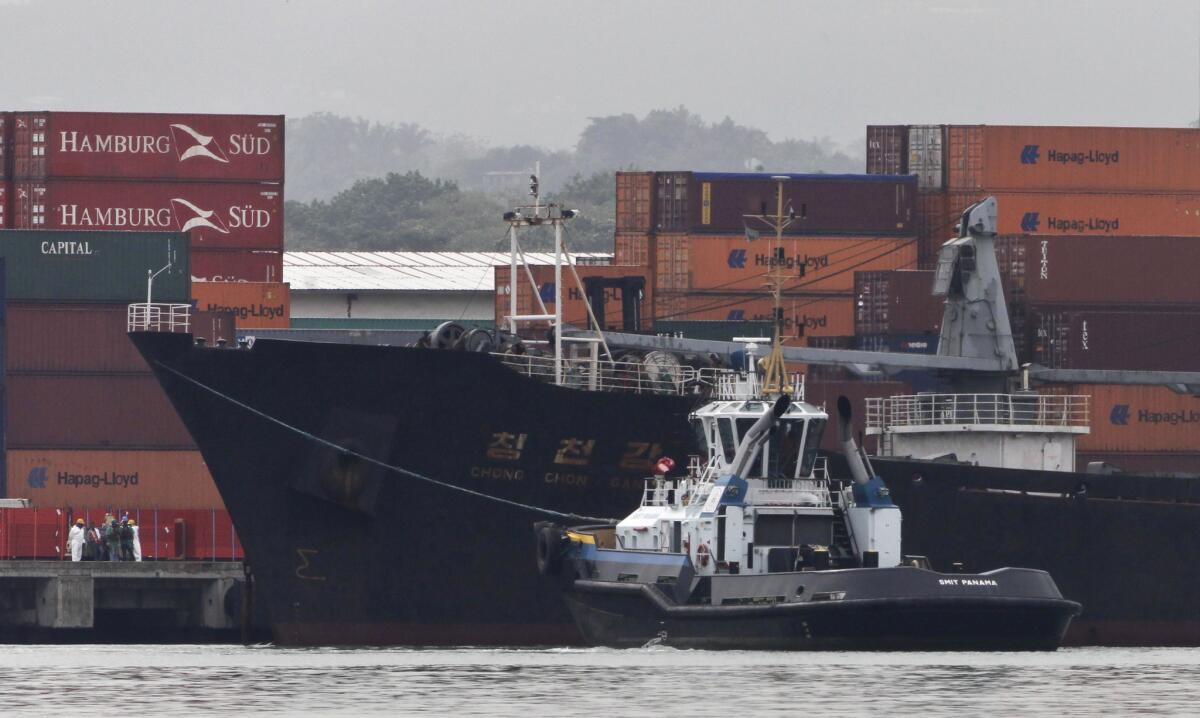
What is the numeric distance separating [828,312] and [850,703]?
2734 cm

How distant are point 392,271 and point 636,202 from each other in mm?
52279

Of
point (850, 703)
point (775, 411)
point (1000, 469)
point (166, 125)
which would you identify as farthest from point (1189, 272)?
point (166, 125)

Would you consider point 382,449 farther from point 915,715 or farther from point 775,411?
point 915,715

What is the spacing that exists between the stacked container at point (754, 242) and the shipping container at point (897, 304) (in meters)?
4.08

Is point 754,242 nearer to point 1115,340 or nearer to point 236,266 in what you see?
point 1115,340

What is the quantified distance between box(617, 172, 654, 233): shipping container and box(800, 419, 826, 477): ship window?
19451 mm

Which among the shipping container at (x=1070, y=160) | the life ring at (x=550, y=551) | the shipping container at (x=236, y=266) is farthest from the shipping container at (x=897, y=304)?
the shipping container at (x=236, y=266)

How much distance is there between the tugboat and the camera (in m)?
38.7

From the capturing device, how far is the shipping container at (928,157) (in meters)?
61.2

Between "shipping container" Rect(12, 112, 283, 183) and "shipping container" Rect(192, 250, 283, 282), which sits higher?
"shipping container" Rect(12, 112, 283, 183)

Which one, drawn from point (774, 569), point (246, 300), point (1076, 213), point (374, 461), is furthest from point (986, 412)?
point (246, 300)

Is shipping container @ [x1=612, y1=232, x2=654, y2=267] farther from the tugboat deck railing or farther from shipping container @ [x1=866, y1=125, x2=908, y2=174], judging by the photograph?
the tugboat deck railing

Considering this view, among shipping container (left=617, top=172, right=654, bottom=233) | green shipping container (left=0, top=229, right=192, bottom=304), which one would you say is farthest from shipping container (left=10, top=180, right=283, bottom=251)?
shipping container (left=617, top=172, right=654, bottom=233)

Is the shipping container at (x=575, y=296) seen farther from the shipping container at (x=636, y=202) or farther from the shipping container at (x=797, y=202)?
the shipping container at (x=797, y=202)
